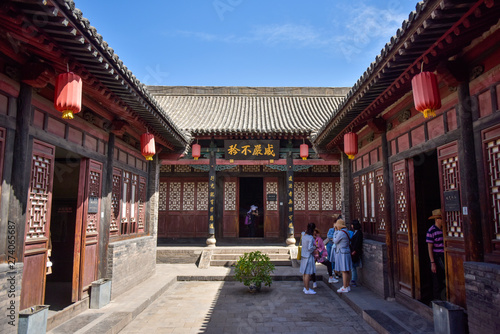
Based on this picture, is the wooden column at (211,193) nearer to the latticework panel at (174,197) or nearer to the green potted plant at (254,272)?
the latticework panel at (174,197)

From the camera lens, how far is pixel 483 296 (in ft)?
11.6

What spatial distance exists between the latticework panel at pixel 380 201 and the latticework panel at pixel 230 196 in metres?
7.56

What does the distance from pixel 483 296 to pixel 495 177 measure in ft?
4.03

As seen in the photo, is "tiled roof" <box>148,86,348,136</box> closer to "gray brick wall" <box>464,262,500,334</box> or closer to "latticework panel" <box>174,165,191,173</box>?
"latticework panel" <box>174,165,191,173</box>

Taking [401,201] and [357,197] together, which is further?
[357,197]

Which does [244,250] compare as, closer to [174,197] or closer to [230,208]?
[230,208]

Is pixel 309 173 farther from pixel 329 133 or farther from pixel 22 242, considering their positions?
pixel 22 242

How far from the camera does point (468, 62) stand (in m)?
4.11

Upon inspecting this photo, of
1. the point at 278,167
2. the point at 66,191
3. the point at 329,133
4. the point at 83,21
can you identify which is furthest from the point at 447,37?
the point at 278,167

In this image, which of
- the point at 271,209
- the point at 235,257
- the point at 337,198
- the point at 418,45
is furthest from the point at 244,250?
the point at 418,45

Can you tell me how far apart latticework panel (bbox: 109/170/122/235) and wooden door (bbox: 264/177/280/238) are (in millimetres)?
7448

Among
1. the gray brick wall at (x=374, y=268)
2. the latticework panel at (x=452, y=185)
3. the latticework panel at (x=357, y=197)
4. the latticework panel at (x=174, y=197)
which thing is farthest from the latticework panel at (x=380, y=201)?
the latticework panel at (x=174, y=197)

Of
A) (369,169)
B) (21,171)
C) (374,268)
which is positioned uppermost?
(369,169)

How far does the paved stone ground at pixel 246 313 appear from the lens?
5.34 m
